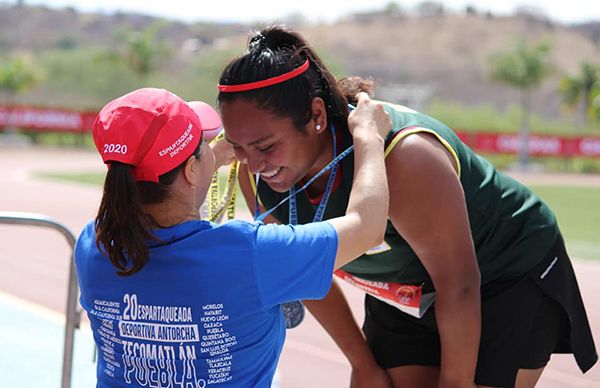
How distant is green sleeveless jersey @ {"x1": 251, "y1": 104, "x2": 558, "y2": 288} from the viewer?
2574 millimetres

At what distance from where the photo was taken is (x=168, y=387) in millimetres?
2086

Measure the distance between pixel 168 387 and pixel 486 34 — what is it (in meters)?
112

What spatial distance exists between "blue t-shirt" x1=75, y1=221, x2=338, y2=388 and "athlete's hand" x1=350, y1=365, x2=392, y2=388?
Answer: 0.92 m

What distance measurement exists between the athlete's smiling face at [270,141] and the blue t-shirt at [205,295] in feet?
1.08

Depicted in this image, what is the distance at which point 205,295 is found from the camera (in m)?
2.01

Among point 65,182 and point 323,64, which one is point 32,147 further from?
point 323,64

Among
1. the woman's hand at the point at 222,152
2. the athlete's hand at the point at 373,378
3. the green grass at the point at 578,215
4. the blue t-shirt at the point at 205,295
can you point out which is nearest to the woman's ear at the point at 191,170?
the blue t-shirt at the point at 205,295

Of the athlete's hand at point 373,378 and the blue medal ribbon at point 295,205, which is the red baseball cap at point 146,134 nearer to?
the blue medal ribbon at point 295,205

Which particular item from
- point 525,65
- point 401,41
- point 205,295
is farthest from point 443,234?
point 401,41

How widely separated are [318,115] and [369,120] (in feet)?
0.48

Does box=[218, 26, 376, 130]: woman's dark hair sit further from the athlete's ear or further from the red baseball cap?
the red baseball cap

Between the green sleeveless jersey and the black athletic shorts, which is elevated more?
the green sleeveless jersey

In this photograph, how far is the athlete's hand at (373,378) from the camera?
2.97m

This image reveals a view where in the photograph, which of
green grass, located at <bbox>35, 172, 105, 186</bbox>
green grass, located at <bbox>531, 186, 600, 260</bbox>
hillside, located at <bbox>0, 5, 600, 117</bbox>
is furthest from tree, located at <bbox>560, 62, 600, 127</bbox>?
green grass, located at <bbox>35, 172, 105, 186</bbox>
